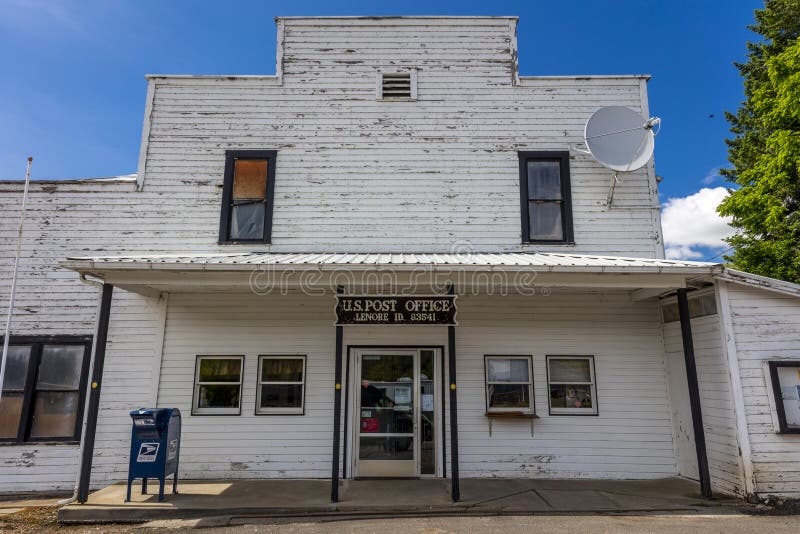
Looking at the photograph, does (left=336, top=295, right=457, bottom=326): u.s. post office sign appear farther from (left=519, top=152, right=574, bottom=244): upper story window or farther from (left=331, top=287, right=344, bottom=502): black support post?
(left=519, top=152, right=574, bottom=244): upper story window

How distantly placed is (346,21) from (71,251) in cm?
688

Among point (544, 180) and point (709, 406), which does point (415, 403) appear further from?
point (544, 180)

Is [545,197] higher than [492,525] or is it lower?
higher

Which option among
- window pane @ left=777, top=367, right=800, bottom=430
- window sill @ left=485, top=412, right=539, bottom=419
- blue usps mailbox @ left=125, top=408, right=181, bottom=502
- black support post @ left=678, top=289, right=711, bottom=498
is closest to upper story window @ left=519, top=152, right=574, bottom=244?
black support post @ left=678, top=289, right=711, bottom=498

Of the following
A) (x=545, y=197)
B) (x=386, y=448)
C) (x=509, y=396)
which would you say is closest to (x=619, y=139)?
(x=545, y=197)

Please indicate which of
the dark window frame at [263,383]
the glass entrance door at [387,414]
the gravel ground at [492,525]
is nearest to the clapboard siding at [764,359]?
the gravel ground at [492,525]

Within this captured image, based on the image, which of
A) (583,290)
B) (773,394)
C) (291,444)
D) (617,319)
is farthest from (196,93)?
(773,394)

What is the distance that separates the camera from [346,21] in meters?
9.82

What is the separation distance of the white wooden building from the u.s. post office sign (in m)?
0.03

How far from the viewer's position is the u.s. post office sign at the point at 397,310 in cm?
679

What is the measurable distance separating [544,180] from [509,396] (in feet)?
13.6

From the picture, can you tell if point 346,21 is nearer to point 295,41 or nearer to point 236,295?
point 295,41

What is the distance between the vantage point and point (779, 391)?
6789 mm

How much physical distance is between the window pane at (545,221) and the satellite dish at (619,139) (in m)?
1.20
